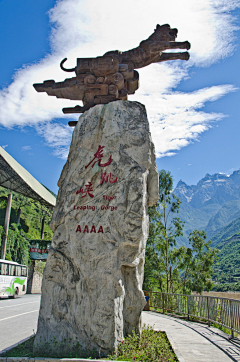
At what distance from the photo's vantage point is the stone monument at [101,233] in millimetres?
4801

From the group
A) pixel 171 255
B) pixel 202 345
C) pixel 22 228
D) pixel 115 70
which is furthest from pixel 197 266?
pixel 22 228

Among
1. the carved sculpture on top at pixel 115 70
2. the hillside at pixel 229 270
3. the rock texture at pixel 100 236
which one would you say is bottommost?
the hillside at pixel 229 270

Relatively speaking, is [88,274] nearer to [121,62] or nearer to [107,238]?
[107,238]

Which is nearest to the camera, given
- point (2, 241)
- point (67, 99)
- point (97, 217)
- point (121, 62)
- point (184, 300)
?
point (97, 217)

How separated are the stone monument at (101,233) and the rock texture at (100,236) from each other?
0.02 meters

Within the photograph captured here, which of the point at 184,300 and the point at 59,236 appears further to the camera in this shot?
the point at 184,300

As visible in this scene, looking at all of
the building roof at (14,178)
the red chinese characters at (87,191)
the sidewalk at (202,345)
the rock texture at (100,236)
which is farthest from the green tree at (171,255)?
the red chinese characters at (87,191)

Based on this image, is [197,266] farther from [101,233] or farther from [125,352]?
[101,233]

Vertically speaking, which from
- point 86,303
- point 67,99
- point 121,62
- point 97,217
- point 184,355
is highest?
point 121,62

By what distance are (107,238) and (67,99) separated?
4.11 metres

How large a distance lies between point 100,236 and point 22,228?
2748 centimetres

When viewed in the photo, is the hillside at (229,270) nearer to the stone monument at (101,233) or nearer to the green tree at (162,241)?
the green tree at (162,241)

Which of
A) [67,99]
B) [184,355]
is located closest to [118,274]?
[184,355]

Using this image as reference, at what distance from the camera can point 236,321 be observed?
6.20 m
